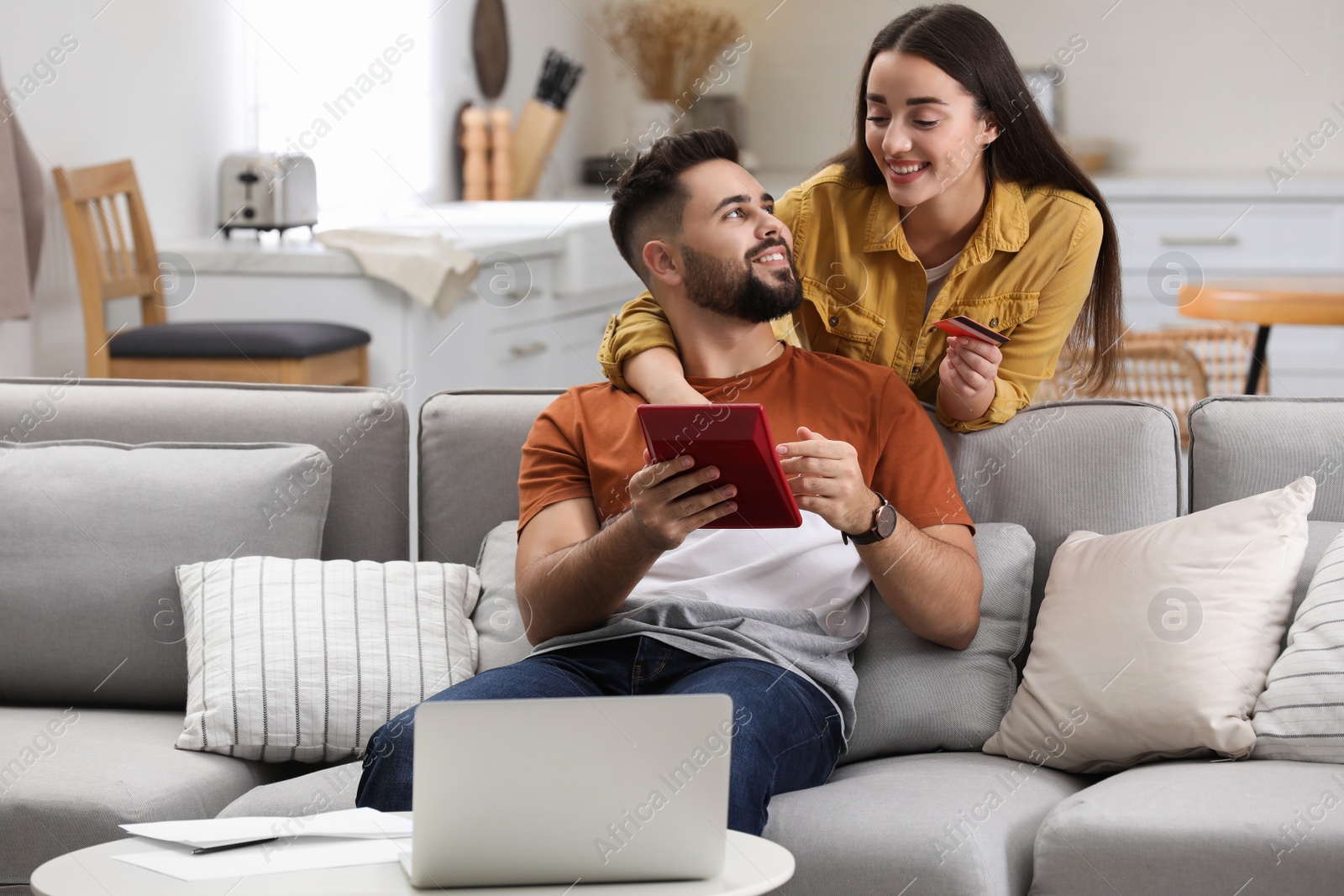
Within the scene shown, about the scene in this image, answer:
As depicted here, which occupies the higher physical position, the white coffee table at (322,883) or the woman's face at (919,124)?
the woman's face at (919,124)

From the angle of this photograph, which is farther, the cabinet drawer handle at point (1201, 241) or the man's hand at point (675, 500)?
the cabinet drawer handle at point (1201, 241)

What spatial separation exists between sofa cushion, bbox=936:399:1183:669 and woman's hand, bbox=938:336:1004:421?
7cm

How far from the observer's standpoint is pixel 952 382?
1698 millimetres

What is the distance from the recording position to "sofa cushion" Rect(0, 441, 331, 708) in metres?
1.83

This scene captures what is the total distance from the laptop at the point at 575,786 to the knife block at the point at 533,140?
4149 mm

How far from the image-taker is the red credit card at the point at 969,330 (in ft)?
5.17

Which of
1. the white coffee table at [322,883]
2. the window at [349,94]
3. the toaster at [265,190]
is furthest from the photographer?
the window at [349,94]

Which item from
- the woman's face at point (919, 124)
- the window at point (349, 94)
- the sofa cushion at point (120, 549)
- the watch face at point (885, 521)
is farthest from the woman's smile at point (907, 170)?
the window at point (349, 94)

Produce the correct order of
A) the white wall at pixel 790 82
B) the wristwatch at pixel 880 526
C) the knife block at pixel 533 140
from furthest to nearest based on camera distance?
the knife block at pixel 533 140 < the white wall at pixel 790 82 < the wristwatch at pixel 880 526

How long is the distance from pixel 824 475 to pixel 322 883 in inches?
26.1

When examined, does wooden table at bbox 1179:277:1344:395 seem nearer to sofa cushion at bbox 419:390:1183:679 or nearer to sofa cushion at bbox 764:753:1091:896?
sofa cushion at bbox 419:390:1183:679

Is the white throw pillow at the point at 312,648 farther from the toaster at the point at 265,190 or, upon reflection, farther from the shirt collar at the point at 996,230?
the toaster at the point at 265,190

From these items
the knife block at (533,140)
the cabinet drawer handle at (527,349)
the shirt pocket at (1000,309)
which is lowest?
the cabinet drawer handle at (527,349)

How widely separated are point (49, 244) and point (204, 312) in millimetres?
399
